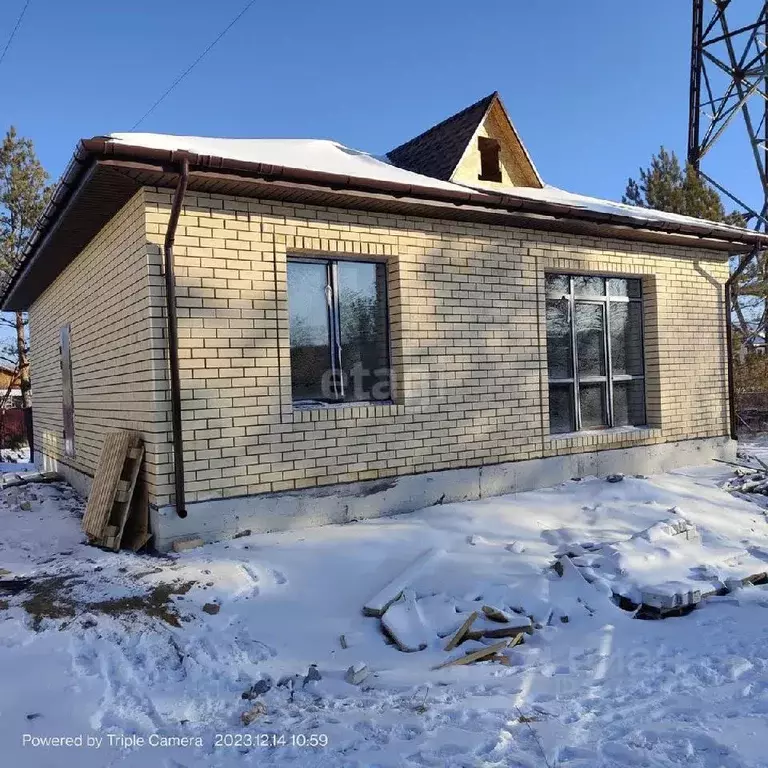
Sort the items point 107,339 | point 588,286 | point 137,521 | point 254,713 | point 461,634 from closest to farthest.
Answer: point 254,713
point 461,634
point 137,521
point 107,339
point 588,286

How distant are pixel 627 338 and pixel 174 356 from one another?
5726 millimetres

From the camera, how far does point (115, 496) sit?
5180 mm

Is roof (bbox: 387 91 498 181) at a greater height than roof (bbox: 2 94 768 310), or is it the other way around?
roof (bbox: 387 91 498 181)

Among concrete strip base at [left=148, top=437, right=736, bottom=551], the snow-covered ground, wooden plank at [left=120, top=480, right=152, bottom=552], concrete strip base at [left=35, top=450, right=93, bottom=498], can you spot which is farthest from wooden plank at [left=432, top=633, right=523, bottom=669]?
concrete strip base at [left=35, top=450, right=93, bottom=498]

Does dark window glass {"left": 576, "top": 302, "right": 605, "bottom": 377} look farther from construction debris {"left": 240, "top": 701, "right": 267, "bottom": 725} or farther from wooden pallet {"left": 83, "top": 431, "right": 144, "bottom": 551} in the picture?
construction debris {"left": 240, "top": 701, "right": 267, "bottom": 725}

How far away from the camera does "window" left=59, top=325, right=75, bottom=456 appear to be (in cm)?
838

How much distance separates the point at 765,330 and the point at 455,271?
13.6m

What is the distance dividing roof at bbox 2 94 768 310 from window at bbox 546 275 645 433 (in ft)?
2.28

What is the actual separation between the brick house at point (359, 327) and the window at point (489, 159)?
31 mm

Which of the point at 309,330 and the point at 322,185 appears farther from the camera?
the point at 309,330

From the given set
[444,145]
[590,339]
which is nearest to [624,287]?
[590,339]

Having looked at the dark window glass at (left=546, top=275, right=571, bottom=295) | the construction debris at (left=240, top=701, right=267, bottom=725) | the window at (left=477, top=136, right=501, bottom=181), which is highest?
the window at (left=477, top=136, right=501, bottom=181)

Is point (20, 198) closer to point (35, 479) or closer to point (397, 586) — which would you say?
point (35, 479)

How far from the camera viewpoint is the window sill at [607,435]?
7164 mm
